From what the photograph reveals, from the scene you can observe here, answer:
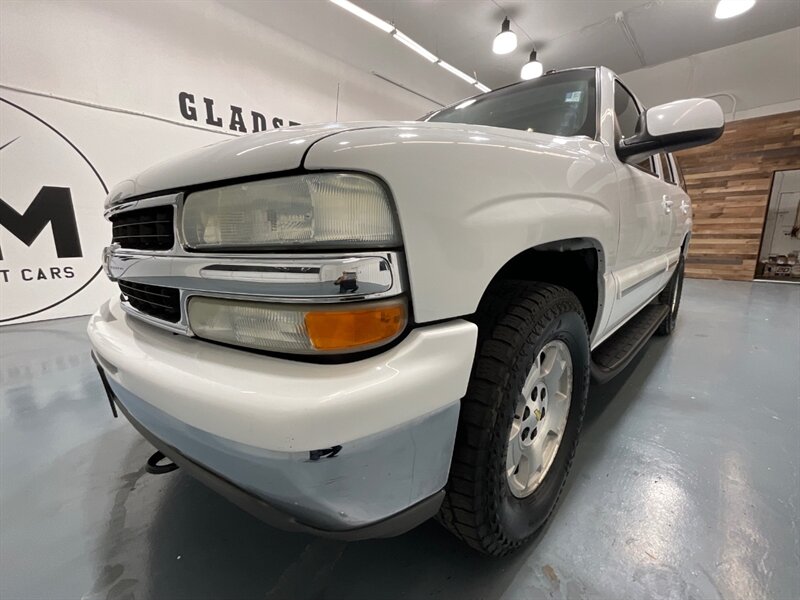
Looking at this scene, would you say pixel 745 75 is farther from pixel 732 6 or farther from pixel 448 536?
pixel 448 536

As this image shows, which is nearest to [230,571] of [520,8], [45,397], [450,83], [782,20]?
[45,397]

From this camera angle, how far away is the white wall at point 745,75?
21.3 feet

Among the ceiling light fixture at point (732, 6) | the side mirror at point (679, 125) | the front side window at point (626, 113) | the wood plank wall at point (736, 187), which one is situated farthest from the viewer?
the wood plank wall at point (736, 187)

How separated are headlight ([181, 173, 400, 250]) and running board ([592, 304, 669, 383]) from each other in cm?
110

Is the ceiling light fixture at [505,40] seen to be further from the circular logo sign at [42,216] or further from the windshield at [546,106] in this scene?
the circular logo sign at [42,216]

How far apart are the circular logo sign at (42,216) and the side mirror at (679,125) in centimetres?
497

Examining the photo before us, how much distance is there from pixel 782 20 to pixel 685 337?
7242 mm

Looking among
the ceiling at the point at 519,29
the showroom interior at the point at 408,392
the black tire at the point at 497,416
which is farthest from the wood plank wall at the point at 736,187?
the black tire at the point at 497,416

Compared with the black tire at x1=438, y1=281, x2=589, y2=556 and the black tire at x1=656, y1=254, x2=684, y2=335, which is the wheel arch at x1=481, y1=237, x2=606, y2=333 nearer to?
the black tire at x1=438, y1=281, x2=589, y2=556

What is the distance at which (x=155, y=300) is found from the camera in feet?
2.63

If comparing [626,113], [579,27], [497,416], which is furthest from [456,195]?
[579,27]

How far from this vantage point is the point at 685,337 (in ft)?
9.27

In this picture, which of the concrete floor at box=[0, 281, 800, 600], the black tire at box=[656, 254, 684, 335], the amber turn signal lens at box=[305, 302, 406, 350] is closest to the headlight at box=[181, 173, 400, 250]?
the amber turn signal lens at box=[305, 302, 406, 350]

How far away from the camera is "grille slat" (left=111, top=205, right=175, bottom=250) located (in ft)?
2.42
